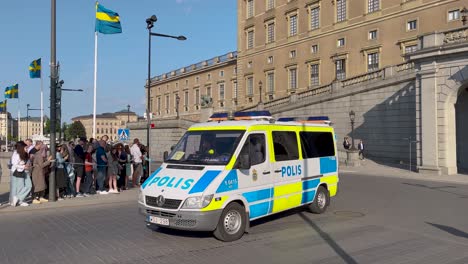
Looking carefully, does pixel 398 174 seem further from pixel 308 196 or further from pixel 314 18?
pixel 314 18

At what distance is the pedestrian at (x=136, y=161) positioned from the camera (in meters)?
16.7

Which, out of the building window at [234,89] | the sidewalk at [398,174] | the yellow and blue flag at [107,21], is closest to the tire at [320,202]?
the sidewalk at [398,174]

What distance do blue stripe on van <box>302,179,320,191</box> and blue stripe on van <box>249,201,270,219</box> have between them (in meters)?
1.67

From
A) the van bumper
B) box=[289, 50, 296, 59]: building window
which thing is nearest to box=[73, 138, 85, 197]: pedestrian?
the van bumper

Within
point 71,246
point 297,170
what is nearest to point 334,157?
point 297,170

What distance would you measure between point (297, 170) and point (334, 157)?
7.53 ft

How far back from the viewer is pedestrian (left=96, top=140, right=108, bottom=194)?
14.5 m

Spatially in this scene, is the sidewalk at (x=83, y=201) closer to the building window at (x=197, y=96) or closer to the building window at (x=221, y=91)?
the building window at (x=221, y=91)

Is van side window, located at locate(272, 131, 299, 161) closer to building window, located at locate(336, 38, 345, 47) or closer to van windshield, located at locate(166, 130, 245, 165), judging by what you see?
van windshield, located at locate(166, 130, 245, 165)

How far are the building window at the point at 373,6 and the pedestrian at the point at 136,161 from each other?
36515mm

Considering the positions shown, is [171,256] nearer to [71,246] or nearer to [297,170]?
[71,246]

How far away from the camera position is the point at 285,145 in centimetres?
983

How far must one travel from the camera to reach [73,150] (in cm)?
1472

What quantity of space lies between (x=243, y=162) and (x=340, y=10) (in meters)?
45.5
